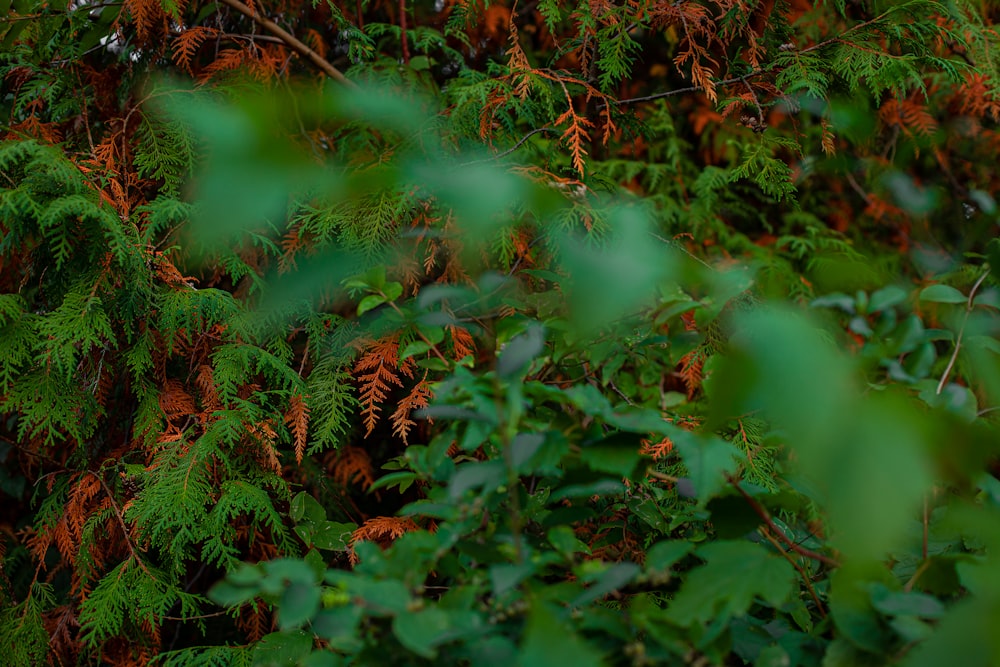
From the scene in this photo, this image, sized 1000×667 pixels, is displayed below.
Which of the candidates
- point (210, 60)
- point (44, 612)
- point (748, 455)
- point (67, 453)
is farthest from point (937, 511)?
point (210, 60)

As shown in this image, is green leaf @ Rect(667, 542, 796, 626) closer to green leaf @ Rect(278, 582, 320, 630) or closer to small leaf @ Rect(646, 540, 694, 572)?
small leaf @ Rect(646, 540, 694, 572)

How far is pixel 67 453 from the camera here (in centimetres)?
163

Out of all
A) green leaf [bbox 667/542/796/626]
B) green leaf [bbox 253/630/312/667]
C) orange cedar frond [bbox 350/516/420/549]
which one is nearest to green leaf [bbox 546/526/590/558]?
green leaf [bbox 667/542/796/626]

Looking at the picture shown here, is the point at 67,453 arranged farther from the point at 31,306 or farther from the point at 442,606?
the point at 442,606

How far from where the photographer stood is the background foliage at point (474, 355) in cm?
40

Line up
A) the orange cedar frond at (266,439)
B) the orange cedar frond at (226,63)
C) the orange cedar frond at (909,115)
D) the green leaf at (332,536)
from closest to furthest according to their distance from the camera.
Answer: the green leaf at (332,536), the orange cedar frond at (266,439), the orange cedar frond at (226,63), the orange cedar frond at (909,115)

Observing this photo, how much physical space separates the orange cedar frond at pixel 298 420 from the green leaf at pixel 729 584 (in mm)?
840

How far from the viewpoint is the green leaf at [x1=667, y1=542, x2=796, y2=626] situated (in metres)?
0.60

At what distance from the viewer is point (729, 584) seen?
0.62 metres

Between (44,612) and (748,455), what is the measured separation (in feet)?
4.79

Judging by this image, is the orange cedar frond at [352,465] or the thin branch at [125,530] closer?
the thin branch at [125,530]

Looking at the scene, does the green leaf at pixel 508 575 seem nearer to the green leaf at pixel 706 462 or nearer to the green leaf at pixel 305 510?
the green leaf at pixel 706 462

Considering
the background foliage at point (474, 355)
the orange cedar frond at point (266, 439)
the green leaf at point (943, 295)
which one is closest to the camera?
the background foliage at point (474, 355)

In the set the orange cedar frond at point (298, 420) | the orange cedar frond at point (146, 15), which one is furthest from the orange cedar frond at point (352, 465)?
the orange cedar frond at point (146, 15)
